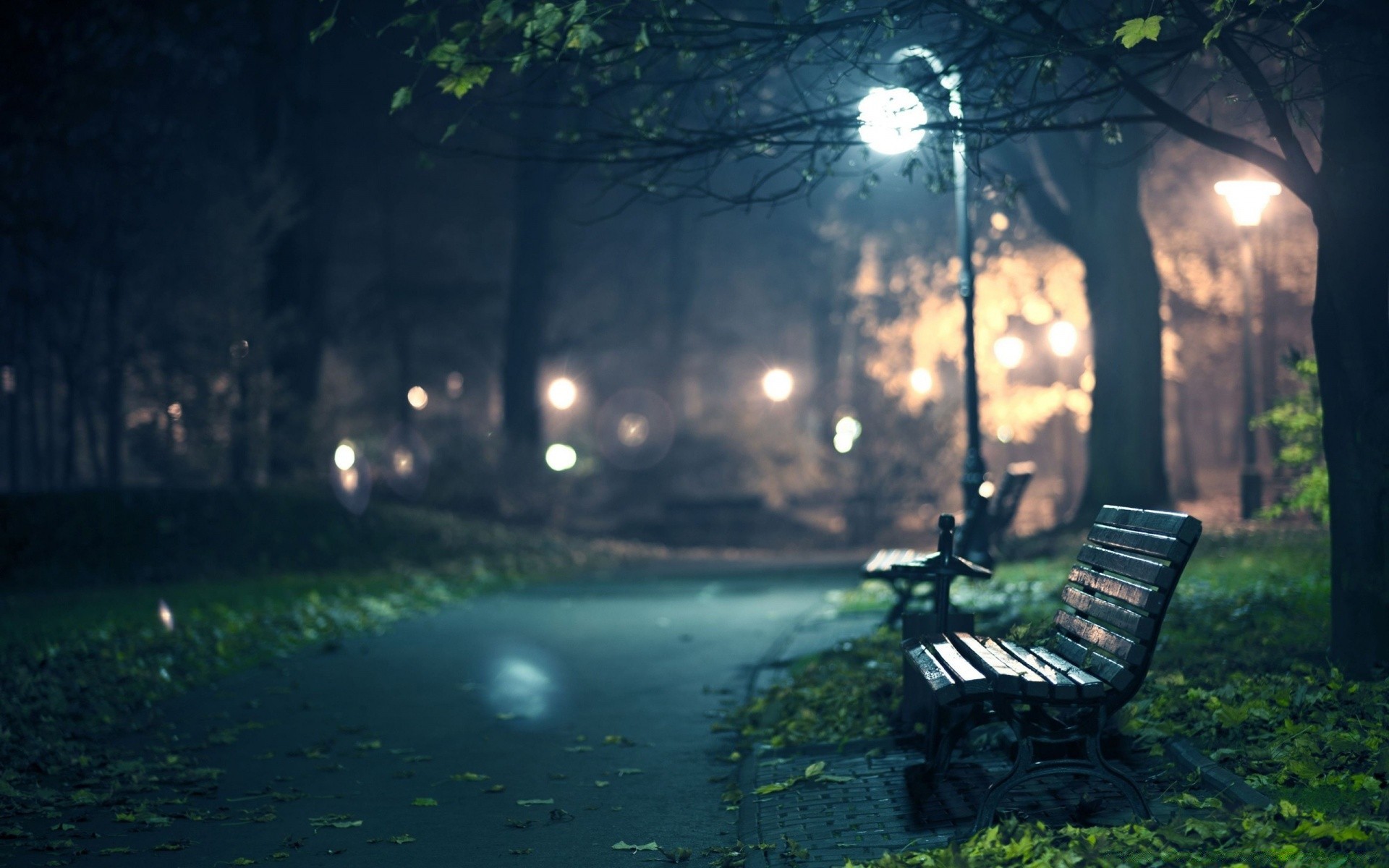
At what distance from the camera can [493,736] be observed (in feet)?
25.2

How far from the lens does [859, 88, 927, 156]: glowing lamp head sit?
280 inches

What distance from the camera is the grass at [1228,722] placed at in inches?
173

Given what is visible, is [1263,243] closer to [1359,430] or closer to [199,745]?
[1359,430]

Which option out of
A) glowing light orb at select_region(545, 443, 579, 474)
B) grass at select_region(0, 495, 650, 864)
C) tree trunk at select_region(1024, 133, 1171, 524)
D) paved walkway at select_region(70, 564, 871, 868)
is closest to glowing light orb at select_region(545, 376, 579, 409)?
glowing light orb at select_region(545, 443, 579, 474)

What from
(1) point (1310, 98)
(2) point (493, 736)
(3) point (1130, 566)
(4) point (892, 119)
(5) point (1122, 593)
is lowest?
(2) point (493, 736)

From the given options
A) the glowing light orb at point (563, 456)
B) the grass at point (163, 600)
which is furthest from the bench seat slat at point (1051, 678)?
the glowing light orb at point (563, 456)

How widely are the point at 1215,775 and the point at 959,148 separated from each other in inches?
206

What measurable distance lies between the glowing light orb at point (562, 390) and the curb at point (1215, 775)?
45.3 m

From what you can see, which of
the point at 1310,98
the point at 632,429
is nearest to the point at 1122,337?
the point at 1310,98

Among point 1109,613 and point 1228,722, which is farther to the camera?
point 1228,722

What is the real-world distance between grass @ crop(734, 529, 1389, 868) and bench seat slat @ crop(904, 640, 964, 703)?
0.47 meters

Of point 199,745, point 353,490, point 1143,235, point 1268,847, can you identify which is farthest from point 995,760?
point 353,490

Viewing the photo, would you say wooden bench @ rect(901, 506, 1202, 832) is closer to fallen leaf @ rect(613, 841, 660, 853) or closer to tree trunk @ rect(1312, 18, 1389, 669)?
fallen leaf @ rect(613, 841, 660, 853)

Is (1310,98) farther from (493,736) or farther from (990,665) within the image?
(493,736)
